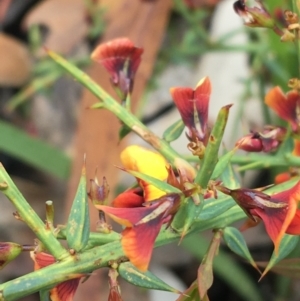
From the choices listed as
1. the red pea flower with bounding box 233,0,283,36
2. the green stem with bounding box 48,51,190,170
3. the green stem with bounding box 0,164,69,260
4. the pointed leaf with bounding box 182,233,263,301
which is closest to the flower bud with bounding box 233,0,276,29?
the red pea flower with bounding box 233,0,283,36

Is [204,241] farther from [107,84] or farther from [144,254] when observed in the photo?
[144,254]

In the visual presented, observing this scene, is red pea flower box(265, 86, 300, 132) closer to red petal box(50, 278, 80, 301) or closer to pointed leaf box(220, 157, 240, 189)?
pointed leaf box(220, 157, 240, 189)

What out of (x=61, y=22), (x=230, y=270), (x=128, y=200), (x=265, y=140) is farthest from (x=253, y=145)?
(x=61, y=22)

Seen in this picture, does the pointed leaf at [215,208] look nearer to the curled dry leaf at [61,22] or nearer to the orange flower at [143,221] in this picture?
the orange flower at [143,221]

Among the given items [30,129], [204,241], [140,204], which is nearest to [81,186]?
[140,204]

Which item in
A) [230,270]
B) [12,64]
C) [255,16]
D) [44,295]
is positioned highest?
[255,16]

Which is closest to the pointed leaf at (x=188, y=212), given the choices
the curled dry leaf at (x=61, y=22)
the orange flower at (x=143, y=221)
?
the orange flower at (x=143, y=221)

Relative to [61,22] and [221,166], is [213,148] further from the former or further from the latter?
[61,22]
